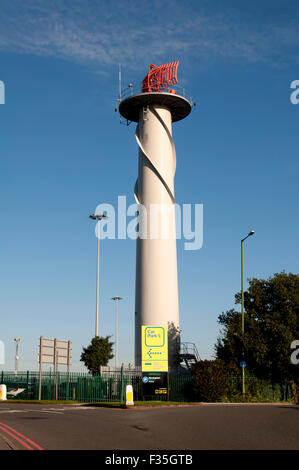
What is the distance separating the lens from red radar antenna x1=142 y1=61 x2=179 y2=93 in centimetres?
4997

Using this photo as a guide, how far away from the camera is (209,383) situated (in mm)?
36969

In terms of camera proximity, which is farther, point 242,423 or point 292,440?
point 242,423

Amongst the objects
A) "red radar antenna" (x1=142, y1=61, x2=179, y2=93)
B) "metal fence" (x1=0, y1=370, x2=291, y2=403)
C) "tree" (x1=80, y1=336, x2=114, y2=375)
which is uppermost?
"red radar antenna" (x1=142, y1=61, x2=179, y2=93)

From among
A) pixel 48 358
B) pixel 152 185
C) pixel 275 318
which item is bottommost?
pixel 48 358

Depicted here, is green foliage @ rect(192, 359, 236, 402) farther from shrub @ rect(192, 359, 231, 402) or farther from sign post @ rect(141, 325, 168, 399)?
sign post @ rect(141, 325, 168, 399)

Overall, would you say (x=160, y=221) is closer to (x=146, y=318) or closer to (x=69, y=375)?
(x=146, y=318)

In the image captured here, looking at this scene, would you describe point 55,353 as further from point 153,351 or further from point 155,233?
point 155,233

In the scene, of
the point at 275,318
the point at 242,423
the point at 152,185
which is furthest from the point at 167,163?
the point at 242,423

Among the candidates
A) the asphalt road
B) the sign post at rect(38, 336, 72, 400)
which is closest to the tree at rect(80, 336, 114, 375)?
the sign post at rect(38, 336, 72, 400)

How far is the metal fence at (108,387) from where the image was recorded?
121 feet

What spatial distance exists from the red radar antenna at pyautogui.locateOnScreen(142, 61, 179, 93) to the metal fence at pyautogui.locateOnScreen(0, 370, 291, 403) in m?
25.0

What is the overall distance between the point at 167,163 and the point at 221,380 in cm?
1939
